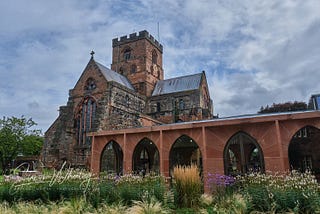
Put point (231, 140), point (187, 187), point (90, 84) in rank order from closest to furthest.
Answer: point (187, 187) < point (231, 140) < point (90, 84)

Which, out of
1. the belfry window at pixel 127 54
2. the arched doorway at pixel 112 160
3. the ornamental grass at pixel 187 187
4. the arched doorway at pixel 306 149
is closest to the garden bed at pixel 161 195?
the ornamental grass at pixel 187 187

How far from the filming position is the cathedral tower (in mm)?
33531

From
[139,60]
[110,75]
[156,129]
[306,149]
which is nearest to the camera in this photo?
[156,129]

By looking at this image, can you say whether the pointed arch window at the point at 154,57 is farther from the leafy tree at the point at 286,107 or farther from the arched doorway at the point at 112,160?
the arched doorway at the point at 112,160

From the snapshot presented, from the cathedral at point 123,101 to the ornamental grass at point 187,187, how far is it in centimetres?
966

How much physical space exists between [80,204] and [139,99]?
2363 centimetres

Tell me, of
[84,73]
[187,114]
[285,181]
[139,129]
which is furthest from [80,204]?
[187,114]

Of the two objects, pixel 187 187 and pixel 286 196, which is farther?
pixel 187 187

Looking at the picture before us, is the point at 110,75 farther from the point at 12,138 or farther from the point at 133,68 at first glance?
→ the point at 12,138

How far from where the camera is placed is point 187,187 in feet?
22.9

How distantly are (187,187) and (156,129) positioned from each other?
5962mm

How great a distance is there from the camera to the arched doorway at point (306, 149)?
14.4 m

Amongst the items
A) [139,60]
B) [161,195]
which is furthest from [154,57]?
[161,195]

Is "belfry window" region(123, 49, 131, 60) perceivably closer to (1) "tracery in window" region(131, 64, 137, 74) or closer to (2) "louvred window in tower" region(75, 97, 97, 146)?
(1) "tracery in window" region(131, 64, 137, 74)
